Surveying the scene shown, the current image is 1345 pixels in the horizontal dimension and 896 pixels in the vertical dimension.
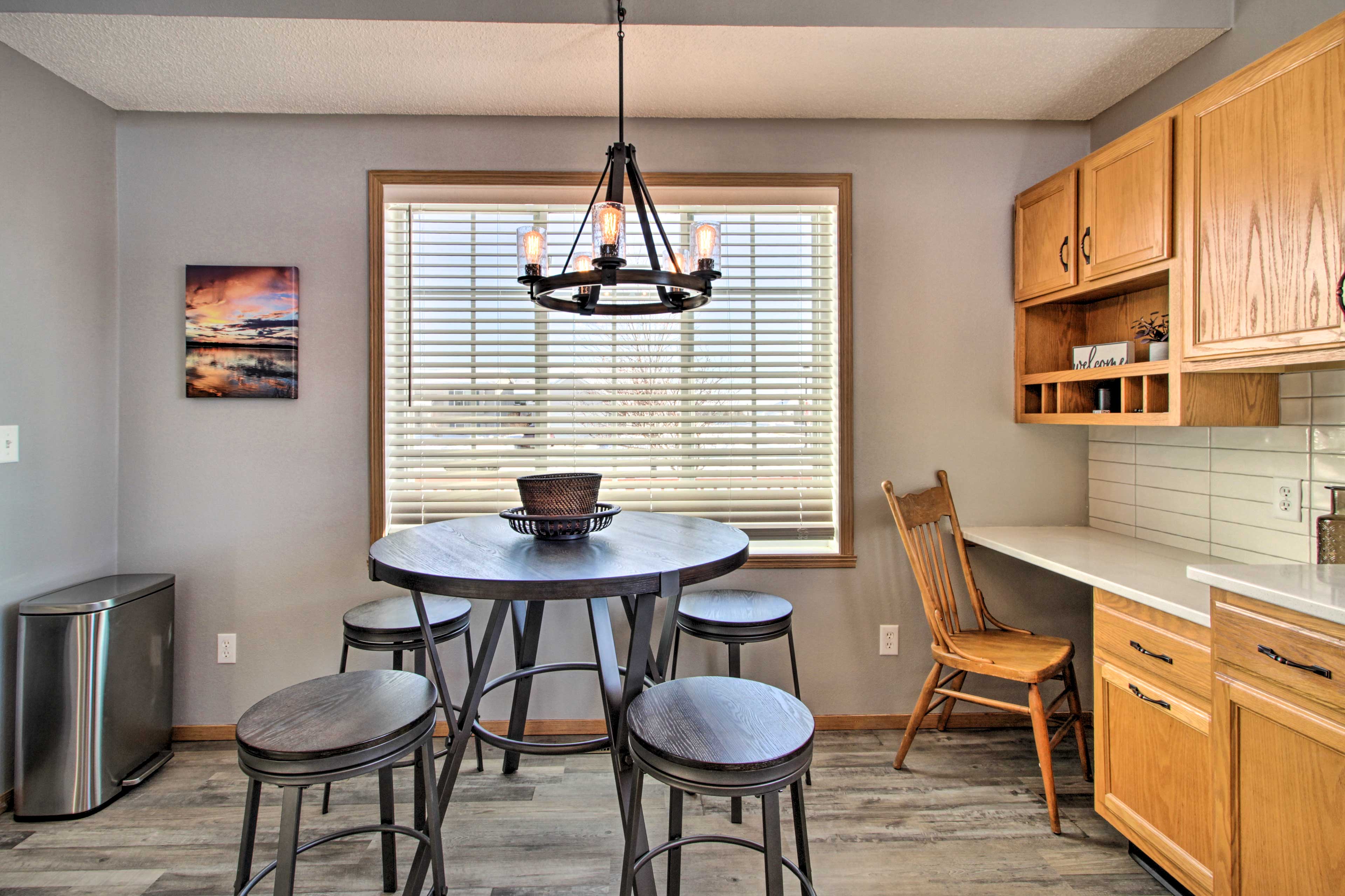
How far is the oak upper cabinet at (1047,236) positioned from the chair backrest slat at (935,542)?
850 millimetres

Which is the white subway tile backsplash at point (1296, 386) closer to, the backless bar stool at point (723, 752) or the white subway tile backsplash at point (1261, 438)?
the white subway tile backsplash at point (1261, 438)

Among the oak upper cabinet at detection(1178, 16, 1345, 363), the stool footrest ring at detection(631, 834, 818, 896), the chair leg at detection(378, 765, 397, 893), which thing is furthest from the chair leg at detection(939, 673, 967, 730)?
the chair leg at detection(378, 765, 397, 893)

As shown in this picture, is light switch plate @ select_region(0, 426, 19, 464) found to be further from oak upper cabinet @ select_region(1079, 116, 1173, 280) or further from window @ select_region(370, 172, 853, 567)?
oak upper cabinet @ select_region(1079, 116, 1173, 280)

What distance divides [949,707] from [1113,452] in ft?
4.09

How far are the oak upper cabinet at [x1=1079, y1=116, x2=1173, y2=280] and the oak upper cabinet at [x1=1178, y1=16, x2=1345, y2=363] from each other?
71mm

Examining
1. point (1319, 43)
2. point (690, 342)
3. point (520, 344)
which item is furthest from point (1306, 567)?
point (520, 344)

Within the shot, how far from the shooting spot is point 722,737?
130 cm

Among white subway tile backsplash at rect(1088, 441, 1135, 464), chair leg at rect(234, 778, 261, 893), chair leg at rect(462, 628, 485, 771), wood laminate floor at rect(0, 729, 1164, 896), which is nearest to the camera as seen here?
chair leg at rect(234, 778, 261, 893)

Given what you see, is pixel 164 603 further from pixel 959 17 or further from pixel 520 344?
pixel 959 17

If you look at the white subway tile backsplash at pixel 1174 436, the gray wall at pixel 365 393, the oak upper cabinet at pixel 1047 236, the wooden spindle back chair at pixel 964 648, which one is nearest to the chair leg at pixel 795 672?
the gray wall at pixel 365 393

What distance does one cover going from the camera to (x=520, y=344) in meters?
2.65

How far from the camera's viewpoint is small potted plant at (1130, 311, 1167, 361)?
80.5 inches

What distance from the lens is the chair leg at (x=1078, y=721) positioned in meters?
2.25

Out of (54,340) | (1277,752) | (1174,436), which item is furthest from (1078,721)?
(54,340)
